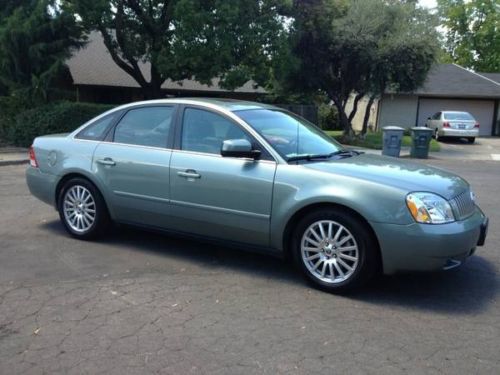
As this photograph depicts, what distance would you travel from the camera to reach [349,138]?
23.5m

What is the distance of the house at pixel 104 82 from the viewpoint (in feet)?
80.6

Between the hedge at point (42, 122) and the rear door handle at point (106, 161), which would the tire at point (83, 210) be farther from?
the hedge at point (42, 122)

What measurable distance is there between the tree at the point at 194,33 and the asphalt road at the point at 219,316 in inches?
493

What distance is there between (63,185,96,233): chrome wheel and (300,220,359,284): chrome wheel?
8.35 feet

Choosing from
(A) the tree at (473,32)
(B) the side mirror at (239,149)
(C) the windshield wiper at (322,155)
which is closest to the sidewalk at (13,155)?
(B) the side mirror at (239,149)

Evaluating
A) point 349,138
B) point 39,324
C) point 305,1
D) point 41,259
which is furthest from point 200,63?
point 39,324

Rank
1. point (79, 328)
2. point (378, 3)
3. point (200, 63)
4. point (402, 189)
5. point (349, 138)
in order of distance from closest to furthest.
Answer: point (79, 328) < point (402, 189) < point (200, 63) < point (378, 3) < point (349, 138)

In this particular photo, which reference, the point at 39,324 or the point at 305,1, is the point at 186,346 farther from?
the point at 305,1

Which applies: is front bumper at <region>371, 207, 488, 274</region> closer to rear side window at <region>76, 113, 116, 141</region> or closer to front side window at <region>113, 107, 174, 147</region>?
front side window at <region>113, 107, 174, 147</region>

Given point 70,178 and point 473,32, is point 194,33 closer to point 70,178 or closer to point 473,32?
point 70,178

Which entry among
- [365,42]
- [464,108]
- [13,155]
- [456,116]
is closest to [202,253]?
[13,155]

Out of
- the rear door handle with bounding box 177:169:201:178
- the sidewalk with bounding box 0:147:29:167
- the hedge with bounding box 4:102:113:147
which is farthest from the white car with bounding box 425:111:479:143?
the rear door handle with bounding box 177:169:201:178

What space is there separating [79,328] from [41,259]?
1.79 metres

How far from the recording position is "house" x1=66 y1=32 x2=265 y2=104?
2456cm
